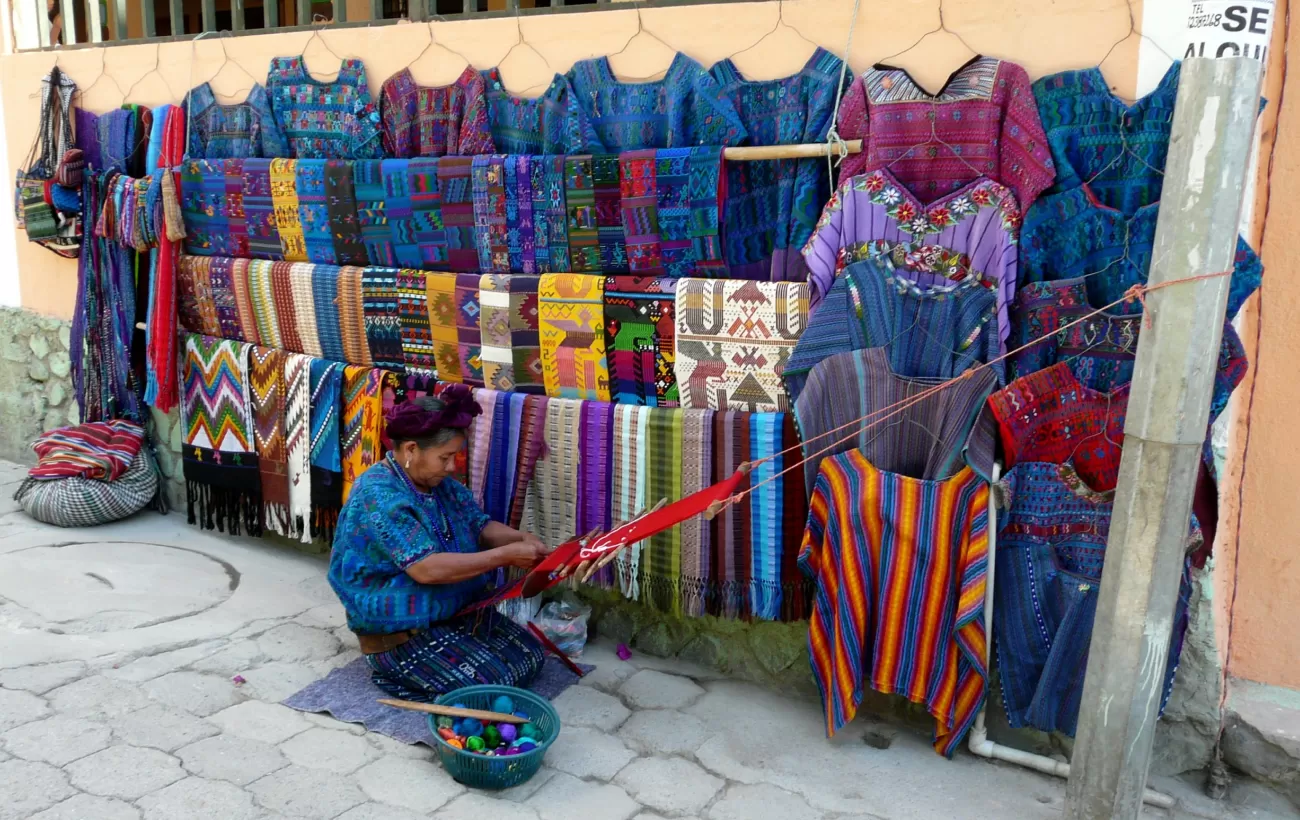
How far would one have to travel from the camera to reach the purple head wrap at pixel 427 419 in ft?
11.1

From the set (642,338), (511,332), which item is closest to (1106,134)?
(642,338)

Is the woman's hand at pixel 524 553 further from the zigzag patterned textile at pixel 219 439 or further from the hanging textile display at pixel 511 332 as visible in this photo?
the zigzag patterned textile at pixel 219 439

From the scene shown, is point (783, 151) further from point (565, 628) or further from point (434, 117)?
point (565, 628)

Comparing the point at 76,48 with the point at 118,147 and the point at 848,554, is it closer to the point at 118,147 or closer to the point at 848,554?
the point at 118,147

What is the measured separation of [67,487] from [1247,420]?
476 centimetres

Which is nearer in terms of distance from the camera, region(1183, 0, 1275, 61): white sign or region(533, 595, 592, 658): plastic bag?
region(1183, 0, 1275, 61): white sign

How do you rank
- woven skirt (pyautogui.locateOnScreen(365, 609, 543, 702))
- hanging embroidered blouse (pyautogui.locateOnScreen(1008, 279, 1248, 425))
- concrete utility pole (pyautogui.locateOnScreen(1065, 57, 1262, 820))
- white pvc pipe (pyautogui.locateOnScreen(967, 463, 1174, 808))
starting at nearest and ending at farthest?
concrete utility pole (pyautogui.locateOnScreen(1065, 57, 1262, 820)) → hanging embroidered blouse (pyautogui.locateOnScreen(1008, 279, 1248, 425)) → white pvc pipe (pyautogui.locateOnScreen(967, 463, 1174, 808)) → woven skirt (pyautogui.locateOnScreen(365, 609, 543, 702))

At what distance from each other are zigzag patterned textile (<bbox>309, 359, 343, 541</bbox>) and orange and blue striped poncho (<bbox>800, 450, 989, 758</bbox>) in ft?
6.64

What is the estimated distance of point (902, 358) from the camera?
3193 mm

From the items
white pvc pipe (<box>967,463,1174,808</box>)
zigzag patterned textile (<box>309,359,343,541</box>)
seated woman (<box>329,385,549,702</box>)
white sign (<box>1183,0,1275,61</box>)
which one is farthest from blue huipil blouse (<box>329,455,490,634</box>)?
white sign (<box>1183,0,1275,61</box>)

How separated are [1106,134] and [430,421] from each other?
6.69 feet

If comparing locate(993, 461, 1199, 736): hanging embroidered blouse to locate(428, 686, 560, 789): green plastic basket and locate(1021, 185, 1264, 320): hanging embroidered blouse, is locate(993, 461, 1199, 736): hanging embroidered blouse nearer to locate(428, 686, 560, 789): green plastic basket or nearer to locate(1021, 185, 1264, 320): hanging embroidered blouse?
locate(1021, 185, 1264, 320): hanging embroidered blouse

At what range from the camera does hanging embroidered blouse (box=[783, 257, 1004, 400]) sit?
309cm

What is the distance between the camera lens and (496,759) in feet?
9.66
